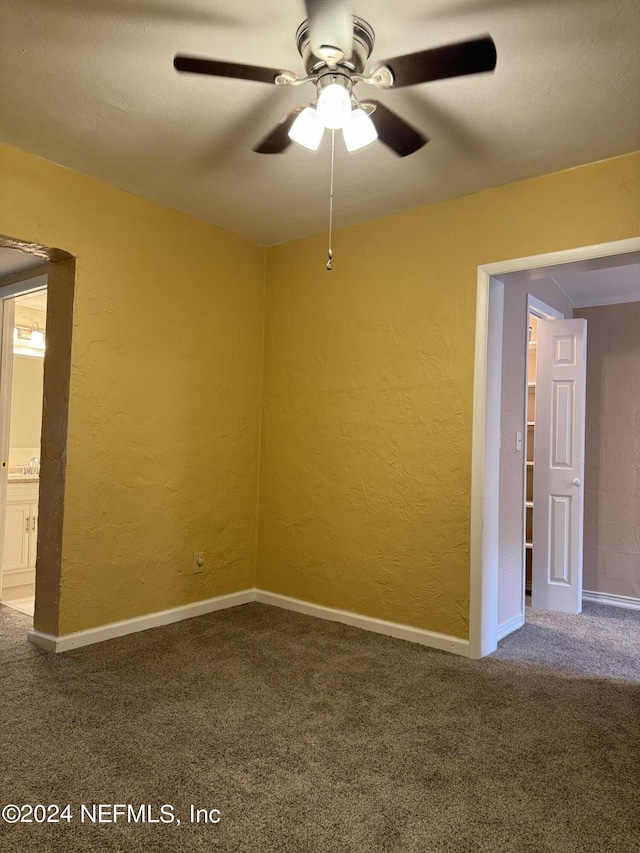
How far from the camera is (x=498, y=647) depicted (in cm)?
339

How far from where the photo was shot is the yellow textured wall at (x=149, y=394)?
3.17 meters

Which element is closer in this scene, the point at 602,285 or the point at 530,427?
the point at 602,285

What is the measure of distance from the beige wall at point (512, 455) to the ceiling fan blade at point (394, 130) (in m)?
1.66

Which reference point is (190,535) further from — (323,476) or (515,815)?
(515,815)

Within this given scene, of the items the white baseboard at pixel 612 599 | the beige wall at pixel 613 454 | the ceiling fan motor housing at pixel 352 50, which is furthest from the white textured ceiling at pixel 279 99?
the white baseboard at pixel 612 599

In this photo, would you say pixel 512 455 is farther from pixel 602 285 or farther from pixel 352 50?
pixel 352 50

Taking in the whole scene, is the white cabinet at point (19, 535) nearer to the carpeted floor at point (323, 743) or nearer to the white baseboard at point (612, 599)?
the carpeted floor at point (323, 743)

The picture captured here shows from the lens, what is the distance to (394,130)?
2238 millimetres

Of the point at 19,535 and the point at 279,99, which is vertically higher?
the point at 279,99

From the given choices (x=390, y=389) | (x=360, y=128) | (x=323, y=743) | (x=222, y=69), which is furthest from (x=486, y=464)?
(x=222, y=69)

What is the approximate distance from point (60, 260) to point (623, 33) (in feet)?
8.88

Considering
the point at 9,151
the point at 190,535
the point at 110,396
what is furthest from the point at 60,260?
the point at 190,535

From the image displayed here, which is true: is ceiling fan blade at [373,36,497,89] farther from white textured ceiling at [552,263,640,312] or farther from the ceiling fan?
white textured ceiling at [552,263,640,312]

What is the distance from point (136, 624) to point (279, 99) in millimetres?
2751
